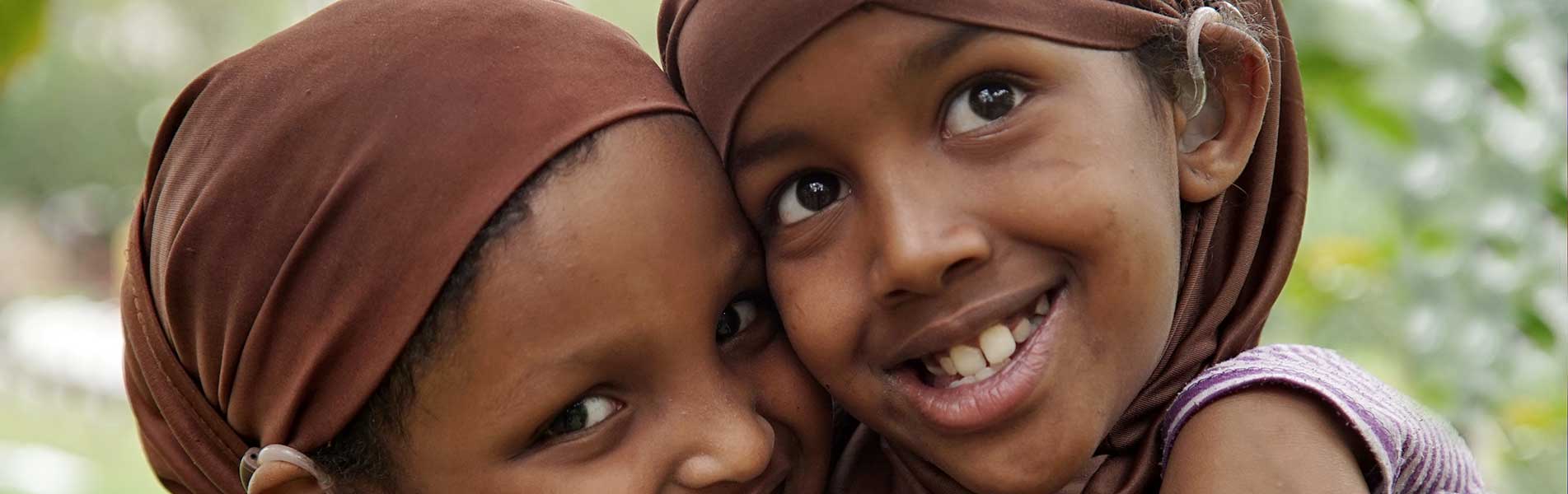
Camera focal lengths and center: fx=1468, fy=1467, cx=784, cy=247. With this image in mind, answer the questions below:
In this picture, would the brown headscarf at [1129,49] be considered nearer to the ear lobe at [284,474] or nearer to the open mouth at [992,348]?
the open mouth at [992,348]

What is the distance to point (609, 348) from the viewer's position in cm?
198

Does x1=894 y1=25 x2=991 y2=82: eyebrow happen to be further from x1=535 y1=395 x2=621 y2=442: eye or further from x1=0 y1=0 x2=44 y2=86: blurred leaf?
x1=0 y1=0 x2=44 y2=86: blurred leaf

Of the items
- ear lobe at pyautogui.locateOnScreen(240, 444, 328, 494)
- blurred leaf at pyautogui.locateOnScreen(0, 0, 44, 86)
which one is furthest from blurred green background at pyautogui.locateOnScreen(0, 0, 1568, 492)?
ear lobe at pyautogui.locateOnScreen(240, 444, 328, 494)

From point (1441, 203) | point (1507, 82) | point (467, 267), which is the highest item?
point (467, 267)

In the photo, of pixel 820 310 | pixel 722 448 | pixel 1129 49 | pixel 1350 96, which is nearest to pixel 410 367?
pixel 722 448

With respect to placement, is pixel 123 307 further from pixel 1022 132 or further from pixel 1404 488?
pixel 1404 488

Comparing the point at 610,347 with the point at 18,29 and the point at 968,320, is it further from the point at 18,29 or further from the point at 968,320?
the point at 18,29

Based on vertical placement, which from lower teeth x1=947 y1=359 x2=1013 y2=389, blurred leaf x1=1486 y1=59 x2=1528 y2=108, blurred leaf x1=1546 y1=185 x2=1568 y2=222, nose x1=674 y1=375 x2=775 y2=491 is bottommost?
blurred leaf x1=1546 y1=185 x2=1568 y2=222

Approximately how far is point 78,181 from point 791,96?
26234 mm

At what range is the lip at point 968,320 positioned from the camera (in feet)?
6.41

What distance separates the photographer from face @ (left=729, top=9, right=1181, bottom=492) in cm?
193

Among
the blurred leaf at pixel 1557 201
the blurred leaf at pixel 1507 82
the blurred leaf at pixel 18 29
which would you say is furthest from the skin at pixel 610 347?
the blurred leaf at pixel 1557 201

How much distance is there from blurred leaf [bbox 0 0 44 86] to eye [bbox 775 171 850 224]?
171 centimetres

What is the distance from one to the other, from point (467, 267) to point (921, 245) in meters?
0.60
